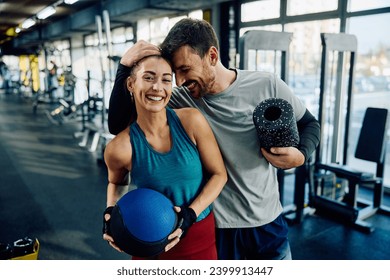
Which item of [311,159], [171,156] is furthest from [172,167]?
[311,159]

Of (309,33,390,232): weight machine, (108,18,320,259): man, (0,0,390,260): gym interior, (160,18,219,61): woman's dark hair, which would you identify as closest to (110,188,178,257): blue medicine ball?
(108,18,320,259): man

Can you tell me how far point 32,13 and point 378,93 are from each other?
746 centimetres

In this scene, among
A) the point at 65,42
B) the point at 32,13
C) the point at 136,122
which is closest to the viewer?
the point at 136,122

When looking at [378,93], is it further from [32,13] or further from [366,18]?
[32,13]

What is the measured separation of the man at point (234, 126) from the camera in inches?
40.9

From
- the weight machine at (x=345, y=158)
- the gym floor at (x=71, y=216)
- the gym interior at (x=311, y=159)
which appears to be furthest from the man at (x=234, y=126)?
the weight machine at (x=345, y=158)

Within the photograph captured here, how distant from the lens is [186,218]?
3.11ft

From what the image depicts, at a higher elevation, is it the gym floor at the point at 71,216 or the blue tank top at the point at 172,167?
the blue tank top at the point at 172,167

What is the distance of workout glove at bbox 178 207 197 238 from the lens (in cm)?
94

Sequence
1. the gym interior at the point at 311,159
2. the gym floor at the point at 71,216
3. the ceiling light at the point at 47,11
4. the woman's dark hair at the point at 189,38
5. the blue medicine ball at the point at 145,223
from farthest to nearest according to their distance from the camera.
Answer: the ceiling light at the point at 47,11 → the gym interior at the point at 311,159 → the gym floor at the point at 71,216 → the woman's dark hair at the point at 189,38 → the blue medicine ball at the point at 145,223

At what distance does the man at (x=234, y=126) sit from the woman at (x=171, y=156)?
6 cm

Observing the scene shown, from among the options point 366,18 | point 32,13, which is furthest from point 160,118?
point 32,13

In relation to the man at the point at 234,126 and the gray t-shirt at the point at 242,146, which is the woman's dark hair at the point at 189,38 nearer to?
the man at the point at 234,126

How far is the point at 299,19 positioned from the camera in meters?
3.83
